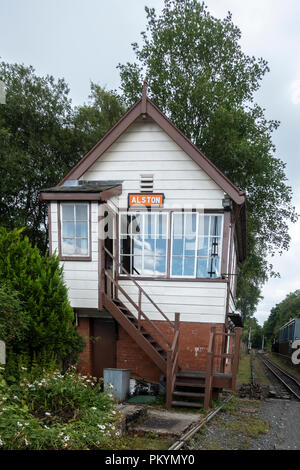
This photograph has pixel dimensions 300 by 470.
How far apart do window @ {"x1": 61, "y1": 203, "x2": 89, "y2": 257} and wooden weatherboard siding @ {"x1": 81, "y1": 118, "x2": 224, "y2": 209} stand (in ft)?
4.05

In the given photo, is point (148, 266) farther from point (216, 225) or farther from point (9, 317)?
point (9, 317)

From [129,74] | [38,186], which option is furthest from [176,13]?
[38,186]

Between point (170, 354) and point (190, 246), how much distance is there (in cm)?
318

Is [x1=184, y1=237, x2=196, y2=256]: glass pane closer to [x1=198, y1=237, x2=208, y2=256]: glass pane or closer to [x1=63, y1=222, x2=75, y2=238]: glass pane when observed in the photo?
[x1=198, y1=237, x2=208, y2=256]: glass pane

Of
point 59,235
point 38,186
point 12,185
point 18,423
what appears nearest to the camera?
point 18,423

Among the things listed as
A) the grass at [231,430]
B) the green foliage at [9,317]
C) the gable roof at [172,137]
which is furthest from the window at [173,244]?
the green foliage at [9,317]

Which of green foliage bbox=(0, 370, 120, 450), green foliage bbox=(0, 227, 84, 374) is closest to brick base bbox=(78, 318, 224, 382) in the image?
green foliage bbox=(0, 227, 84, 374)

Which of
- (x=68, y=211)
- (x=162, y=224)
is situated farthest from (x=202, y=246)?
(x=68, y=211)

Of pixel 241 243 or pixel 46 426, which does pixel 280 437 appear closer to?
pixel 46 426

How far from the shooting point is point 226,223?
10414mm

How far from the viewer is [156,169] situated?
428 inches

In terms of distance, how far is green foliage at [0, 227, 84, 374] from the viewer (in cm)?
711

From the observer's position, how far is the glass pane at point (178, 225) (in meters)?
10.7

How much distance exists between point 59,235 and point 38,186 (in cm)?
1146
